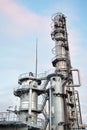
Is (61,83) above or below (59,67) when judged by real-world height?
below

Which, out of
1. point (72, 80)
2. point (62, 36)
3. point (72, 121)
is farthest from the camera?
point (62, 36)

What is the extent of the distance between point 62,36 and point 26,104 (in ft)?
60.1

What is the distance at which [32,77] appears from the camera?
143 ft

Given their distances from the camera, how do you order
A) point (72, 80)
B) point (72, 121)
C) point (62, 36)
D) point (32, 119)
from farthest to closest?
point (62, 36)
point (72, 80)
point (72, 121)
point (32, 119)

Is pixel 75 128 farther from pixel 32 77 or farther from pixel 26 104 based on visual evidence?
pixel 32 77

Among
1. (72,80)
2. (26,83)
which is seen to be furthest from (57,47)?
(26,83)

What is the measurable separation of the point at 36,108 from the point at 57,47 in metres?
14.9

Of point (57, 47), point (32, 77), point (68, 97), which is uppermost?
point (57, 47)

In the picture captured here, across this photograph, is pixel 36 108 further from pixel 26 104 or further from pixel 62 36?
pixel 62 36

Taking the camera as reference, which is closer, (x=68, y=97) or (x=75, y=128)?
(x=75, y=128)

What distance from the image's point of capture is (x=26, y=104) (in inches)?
1599

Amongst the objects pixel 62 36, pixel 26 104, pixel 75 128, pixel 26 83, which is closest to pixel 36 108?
pixel 26 104

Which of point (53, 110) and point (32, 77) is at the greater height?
point (32, 77)

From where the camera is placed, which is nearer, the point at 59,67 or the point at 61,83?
the point at 61,83
